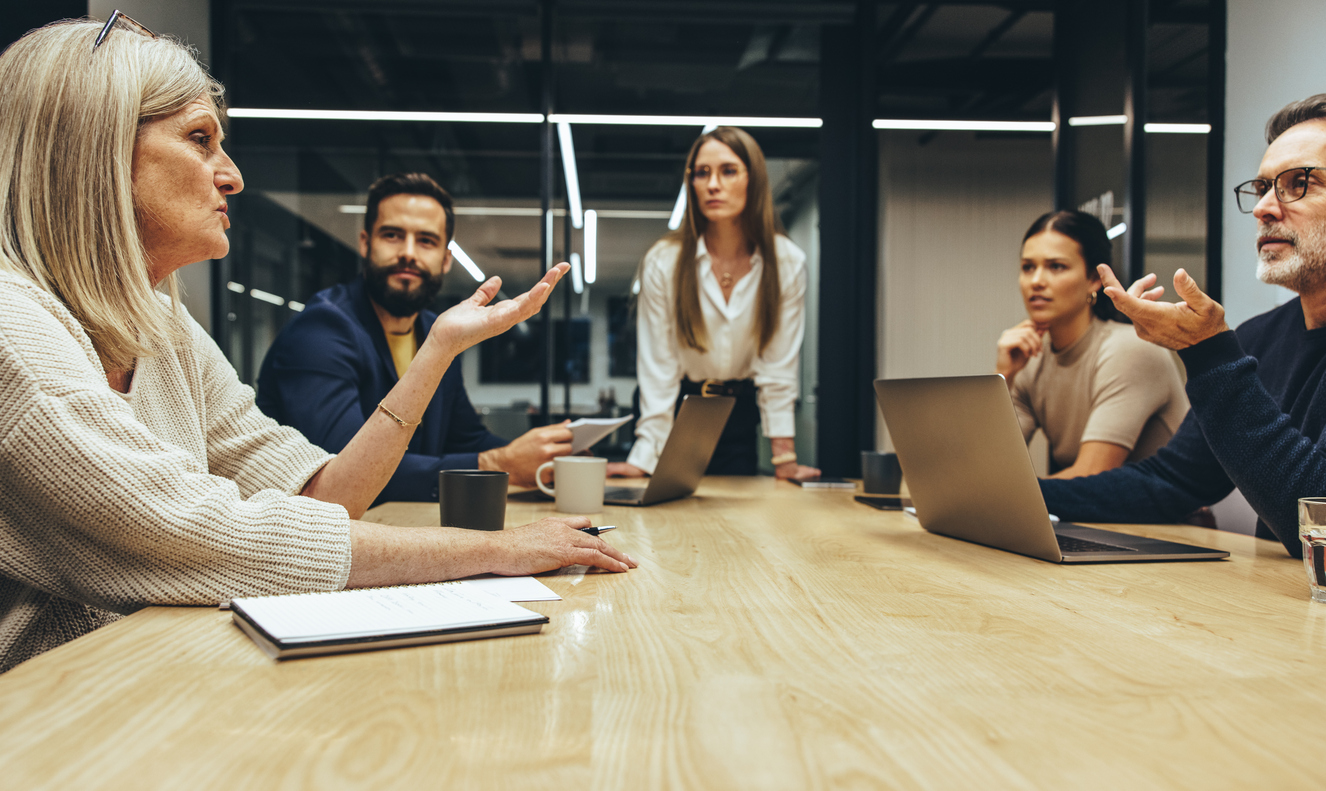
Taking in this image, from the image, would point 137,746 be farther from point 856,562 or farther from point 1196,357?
point 1196,357

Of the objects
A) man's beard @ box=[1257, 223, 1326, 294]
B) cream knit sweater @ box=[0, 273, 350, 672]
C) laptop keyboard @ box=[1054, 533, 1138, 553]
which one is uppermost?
man's beard @ box=[1257, 223, 1326, 294]

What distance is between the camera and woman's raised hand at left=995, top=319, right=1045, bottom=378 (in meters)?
2.16

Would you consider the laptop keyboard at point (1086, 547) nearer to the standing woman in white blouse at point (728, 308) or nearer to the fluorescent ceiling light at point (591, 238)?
the standing woman in white blouse at point (728, 308)

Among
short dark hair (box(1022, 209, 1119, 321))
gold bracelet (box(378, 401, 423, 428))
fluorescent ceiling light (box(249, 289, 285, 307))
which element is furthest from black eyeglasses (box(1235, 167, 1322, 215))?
fluorescent ceiling light (box(249, 289, 285, 307))

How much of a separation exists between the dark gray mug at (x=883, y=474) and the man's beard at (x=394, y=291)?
1.37 meters

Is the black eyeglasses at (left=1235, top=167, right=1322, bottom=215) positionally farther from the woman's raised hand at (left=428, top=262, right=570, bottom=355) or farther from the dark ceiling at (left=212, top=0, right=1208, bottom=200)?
the dark ceiling at (left=212, top=0, right=1208, bottom=200)

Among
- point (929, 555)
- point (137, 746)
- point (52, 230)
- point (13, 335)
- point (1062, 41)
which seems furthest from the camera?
point (1062, 41)

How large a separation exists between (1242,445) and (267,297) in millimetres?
4212

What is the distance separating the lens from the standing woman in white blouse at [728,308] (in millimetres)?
2326

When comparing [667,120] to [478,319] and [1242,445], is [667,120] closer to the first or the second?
[478,319]

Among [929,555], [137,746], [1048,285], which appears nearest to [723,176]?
[1048,285]

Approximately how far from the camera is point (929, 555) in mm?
1025

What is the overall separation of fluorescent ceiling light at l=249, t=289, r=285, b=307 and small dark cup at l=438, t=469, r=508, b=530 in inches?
138

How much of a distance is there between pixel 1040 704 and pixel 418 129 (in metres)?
4.22
